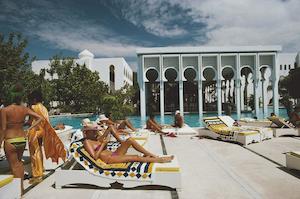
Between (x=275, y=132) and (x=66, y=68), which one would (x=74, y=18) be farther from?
(x=66, y=68)

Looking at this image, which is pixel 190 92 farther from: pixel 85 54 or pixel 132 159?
pixel 132 159

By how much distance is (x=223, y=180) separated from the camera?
15.0 ft

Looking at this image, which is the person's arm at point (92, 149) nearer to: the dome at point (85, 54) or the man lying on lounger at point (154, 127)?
the man lying on lounger at point (154, 127)

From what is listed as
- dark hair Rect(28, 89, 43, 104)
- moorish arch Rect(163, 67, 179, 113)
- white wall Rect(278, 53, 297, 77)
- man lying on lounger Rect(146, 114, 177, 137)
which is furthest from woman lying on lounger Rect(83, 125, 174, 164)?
white wall Rect(278, 53, 297, 77)

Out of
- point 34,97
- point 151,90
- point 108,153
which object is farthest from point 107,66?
point 108,153

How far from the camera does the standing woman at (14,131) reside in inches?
149

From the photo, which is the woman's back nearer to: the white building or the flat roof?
the flat roof

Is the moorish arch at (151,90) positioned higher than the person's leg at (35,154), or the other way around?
the moorish arch at (151,90)

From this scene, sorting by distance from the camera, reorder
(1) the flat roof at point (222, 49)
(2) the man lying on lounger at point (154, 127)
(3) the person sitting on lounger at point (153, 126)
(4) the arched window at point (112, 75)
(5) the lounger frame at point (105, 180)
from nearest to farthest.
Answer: (5) the lounger frame at point (105, 180) → (2) the man lying on lounger at point (154, 127) → (3) the person sitting on lounger at point (153, 126) → (1) the flat roof at point (222, 49) → (4) the arched window at point (112, 75)

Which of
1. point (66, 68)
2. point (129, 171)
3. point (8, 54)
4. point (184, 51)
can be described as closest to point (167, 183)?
point (129, 171)

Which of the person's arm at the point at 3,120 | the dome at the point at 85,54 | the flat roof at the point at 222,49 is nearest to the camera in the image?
the person's arm at the point at 3,120

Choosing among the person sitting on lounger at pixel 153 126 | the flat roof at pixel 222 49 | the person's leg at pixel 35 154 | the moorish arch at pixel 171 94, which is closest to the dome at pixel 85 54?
the moorish arch at pixel 171 94

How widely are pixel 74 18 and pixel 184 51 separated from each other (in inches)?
553

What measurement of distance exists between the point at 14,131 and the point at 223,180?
11.8 ft
